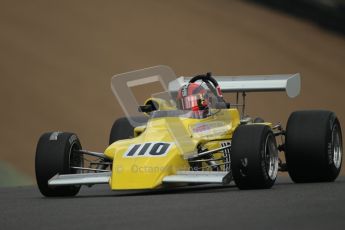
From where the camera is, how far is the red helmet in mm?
14430

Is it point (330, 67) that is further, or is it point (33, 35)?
point (330, 67)

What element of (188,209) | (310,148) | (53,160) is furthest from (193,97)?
(188,209)

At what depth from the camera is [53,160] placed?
531 inches

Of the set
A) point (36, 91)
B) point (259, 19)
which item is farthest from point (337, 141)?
point (259, 19)

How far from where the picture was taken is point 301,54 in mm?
28734

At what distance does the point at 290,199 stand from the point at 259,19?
18.4m

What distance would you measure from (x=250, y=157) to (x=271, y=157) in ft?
2.71

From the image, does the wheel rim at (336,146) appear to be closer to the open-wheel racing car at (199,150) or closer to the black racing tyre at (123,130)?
the open-wheel racing car at (199,150)

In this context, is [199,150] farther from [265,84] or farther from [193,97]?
[265,84]

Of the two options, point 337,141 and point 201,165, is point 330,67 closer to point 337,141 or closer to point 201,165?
point 337,141

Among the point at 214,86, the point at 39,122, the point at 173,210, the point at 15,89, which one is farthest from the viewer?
the point at 15,89

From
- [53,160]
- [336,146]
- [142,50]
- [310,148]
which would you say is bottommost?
[336,146]

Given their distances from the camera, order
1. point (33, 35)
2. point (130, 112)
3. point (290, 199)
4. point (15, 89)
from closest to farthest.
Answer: point (290, 199) < point (130, 112) < point (15, 89) < point (33, 35)

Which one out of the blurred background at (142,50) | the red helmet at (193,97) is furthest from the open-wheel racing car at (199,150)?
the blurred background at (142,50)
